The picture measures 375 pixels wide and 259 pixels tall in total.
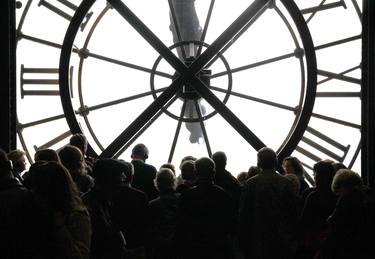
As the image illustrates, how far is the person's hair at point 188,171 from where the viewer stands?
5262 millimetres

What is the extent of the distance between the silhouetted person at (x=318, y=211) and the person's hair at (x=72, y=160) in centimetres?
120

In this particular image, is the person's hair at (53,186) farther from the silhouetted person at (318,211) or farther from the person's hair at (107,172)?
the silhouetted person at (318,211)

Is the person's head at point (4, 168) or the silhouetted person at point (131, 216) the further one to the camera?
the silhouetted person at point (131, 216)

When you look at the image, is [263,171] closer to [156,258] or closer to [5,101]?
[156,258]

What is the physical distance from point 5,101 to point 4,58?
26cm

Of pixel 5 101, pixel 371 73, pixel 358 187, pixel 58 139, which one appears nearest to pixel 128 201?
pixel 358 187

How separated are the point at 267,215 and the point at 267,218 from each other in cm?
2

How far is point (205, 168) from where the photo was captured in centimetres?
470

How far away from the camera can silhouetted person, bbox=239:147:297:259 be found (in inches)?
193

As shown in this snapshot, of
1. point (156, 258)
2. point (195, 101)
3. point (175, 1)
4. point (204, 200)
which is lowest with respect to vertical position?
point (156, 258)

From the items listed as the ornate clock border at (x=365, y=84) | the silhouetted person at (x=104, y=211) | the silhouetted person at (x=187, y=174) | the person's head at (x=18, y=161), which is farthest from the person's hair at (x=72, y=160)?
the ornate clock border at (x=365, y=84)

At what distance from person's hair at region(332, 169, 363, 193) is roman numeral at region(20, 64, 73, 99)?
2853 mm

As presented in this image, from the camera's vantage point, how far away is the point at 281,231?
4918 millimetres

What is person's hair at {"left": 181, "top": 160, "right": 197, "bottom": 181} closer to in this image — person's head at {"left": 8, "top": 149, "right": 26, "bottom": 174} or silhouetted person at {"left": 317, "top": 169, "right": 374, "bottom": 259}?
person's head at {"left": 8, "top": 149, "right": 26, "bottom": 174}
